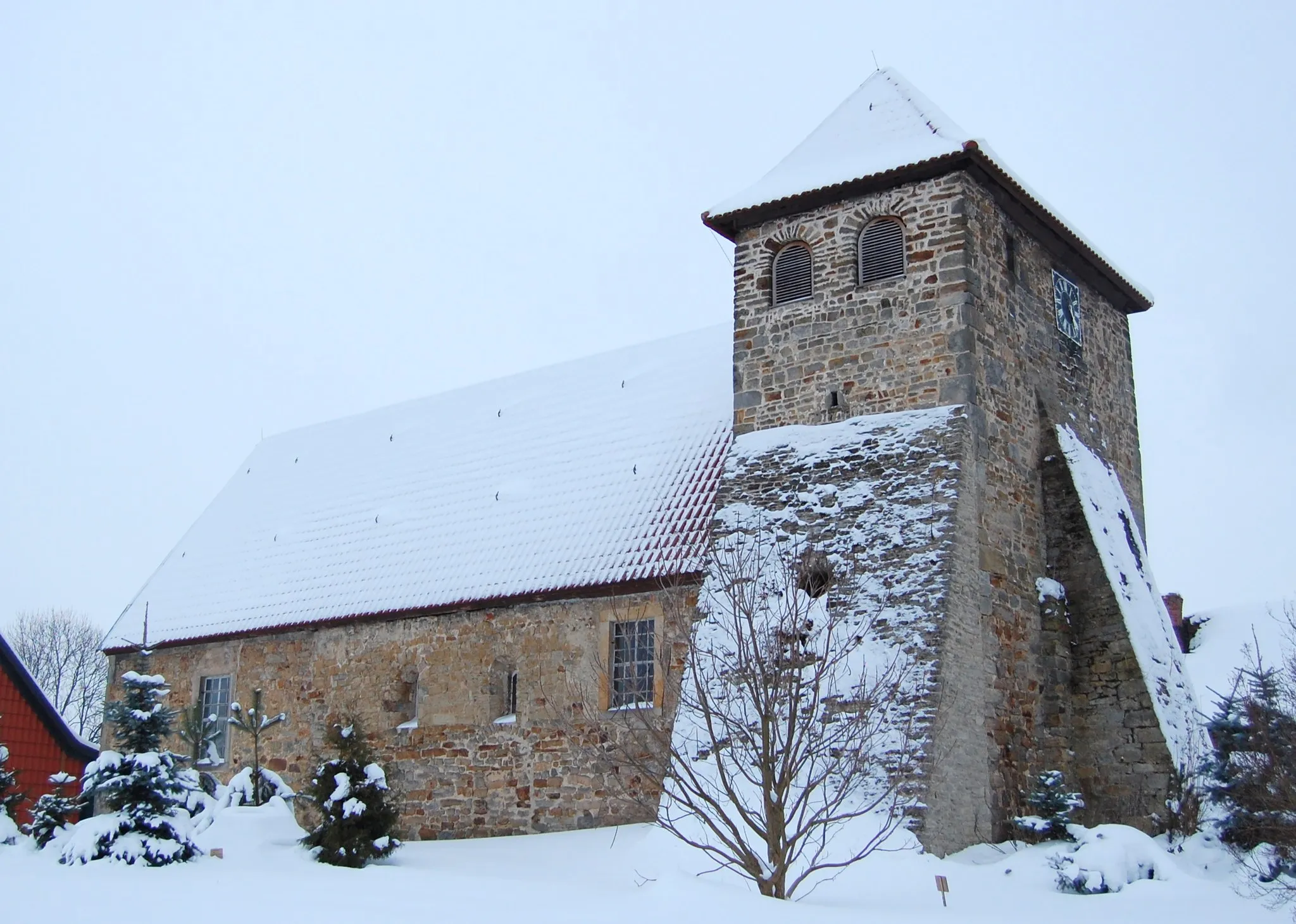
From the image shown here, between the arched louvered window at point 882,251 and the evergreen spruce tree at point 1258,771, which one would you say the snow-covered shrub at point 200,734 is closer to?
the arched louvered window at point 882,251

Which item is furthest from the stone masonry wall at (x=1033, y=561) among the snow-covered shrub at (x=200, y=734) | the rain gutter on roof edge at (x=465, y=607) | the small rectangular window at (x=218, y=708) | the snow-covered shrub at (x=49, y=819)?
the small rectangular window at (x=218, y=708)

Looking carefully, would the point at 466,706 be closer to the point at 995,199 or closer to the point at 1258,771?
the point at 995,199

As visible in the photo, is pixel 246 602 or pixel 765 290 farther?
pixel 246 602

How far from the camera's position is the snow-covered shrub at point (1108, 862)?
11914 millimetres

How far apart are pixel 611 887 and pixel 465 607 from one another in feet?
20.0

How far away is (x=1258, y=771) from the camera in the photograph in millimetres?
13109

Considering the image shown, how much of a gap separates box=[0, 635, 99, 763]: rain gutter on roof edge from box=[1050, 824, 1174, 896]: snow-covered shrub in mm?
16653

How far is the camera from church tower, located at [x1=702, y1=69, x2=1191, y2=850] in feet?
47.1

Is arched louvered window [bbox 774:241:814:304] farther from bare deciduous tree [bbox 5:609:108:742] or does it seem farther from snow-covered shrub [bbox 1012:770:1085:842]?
bare deciduous tree [bbox 5:609:108:742]

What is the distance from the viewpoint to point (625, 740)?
51.9 ft

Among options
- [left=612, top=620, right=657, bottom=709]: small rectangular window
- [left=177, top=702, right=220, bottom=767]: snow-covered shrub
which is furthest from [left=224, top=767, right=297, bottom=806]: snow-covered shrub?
[left=612, top=620, right=657, bottom=709]: small rectangular window

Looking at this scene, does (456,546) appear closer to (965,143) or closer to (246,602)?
(246,602)

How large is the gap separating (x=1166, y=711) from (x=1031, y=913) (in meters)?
4.73

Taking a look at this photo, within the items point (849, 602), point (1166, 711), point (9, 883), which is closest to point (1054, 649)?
point (1166, 711)
